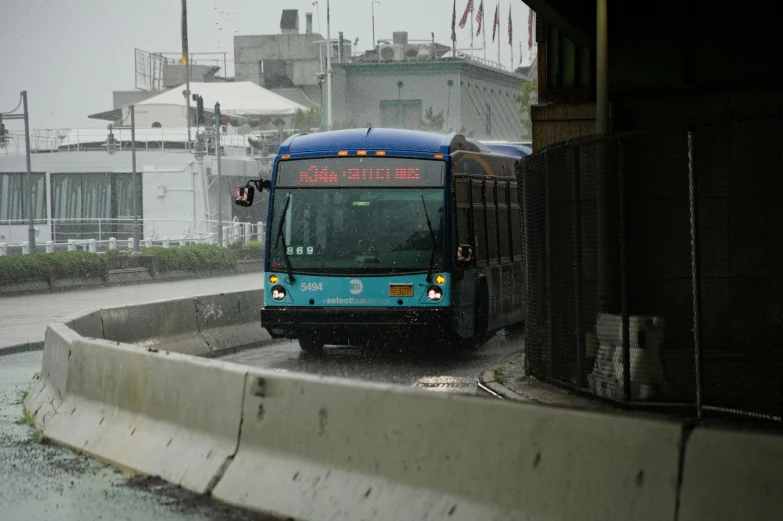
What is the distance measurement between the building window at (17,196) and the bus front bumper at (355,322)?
6040 centimetres

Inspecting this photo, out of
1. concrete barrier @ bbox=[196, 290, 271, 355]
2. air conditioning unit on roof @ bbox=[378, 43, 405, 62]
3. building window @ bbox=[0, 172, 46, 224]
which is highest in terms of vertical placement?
air conditioning unit on roof @ bbox=[378, 43, 405, 62]

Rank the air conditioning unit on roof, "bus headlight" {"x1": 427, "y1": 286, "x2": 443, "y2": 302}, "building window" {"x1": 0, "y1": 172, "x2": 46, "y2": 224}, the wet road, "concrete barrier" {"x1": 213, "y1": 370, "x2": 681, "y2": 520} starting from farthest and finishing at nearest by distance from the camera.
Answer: the air conditioning unit on roof, "building window" {"x1": 0, "y1": 172, "x2": 46, "y2": 224}, "bus headlight" {"x1": 427, "y1": 286, "x2": 443, "y2": 302}, the wet road, "concrete barrier" {"x1": 213, "y1": 370, "x2": 681, "y2": 520}

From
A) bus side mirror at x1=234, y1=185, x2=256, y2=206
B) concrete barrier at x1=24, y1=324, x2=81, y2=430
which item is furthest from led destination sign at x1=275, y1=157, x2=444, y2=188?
concrete barrier at x1=24, y1=324, x2=81, y2=430

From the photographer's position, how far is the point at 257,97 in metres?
88.8

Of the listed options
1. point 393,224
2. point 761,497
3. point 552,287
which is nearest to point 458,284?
point 393,224

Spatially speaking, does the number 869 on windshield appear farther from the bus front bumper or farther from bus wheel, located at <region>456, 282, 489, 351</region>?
bus wheel, located at <region>456, 282, 489, 351</region>

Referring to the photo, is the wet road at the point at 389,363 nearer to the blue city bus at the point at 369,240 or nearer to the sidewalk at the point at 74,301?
the blue city bus at the point at 369,240

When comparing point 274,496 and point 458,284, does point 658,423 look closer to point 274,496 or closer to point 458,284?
point 274,496

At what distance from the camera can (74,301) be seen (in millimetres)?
34000

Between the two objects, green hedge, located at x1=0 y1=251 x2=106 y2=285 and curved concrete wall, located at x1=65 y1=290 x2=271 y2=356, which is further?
green hedge, located at x1=0 y1=251 x2=106 y2=285

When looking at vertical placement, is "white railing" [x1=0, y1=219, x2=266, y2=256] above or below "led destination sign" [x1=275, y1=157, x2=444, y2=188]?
below

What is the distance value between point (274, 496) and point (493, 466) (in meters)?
1.58

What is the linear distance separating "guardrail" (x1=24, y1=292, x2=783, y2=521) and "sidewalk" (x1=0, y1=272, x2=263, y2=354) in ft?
29.5

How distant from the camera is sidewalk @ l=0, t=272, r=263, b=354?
23523mm
